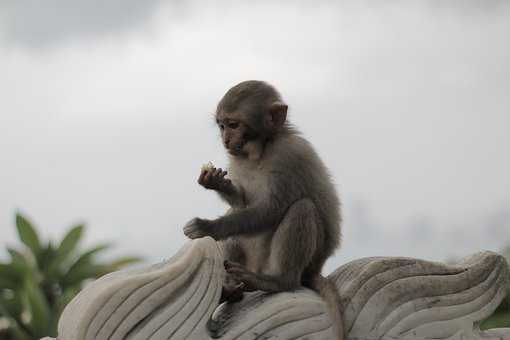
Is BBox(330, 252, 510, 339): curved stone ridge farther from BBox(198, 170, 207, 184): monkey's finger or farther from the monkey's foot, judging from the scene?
BBox(198, 170, 207, 184): monkey's finger

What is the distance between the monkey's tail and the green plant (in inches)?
371

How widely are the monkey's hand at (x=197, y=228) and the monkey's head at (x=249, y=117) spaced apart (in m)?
0.57

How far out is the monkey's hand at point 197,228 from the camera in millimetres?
5934

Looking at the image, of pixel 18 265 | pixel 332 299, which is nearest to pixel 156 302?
pixel 332 299

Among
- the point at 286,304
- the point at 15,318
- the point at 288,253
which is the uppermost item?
the point at 288,253

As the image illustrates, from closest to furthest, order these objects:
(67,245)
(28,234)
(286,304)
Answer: (286,304), (28,234), (67,245)

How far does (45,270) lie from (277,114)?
10.8m

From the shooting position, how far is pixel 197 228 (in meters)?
5.93

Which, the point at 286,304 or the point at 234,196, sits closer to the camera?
the point at 286,304

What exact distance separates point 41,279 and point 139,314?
1093 centimetres

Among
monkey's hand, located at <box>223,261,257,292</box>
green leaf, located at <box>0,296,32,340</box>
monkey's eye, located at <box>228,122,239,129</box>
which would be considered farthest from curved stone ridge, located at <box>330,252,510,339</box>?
green leaf, located at <box>0,296,32,340</box>

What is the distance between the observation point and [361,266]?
620 centimetres

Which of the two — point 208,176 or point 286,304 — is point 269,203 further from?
point 286,304

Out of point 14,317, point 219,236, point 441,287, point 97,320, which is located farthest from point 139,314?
point 14,317
